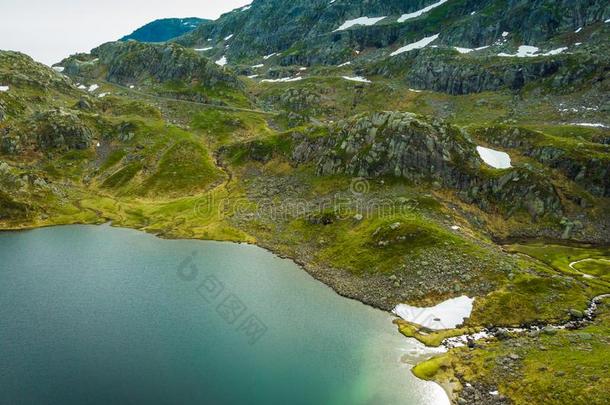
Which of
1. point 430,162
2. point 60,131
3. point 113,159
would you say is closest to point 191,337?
point 430,162

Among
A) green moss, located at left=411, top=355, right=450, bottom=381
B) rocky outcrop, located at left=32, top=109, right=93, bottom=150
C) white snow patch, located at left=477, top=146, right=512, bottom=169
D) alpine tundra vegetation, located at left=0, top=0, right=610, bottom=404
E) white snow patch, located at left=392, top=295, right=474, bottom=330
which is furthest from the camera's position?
rocky outcrop, located at left=32, top=109, right=93, bottom=150

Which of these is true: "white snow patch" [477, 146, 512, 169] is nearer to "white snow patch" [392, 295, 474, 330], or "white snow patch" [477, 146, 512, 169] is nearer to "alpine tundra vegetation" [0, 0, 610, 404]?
"alpine tundra vegetation" [0, 0, 610, 404]

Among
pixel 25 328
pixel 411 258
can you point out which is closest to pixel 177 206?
pixel 25 328

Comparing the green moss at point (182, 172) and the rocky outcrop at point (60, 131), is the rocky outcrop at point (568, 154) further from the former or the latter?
the rocky outcrop at point (60, 131)

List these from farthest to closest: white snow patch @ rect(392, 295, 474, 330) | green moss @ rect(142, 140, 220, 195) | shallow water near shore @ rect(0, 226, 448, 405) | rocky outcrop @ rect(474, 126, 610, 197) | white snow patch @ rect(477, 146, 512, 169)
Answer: green moss @ rect(142, 140, 220, 195) < white snow patch @ rect(477, 146, 512, 169) < rocky outcrop @ rect(474, 126, 610, 197) < white snow patch @ rect(392, 295, 474, 330) < shallow water near shore @ rect(0, 226, 448, 405)

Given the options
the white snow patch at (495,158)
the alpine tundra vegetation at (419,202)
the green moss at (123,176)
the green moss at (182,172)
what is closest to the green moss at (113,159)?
the alpine tundra vegetation at (419,202)

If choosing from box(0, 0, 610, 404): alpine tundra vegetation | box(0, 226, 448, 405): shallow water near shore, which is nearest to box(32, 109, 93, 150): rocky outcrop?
box(0, 0, 610, 404): alpine tundra vegetation
